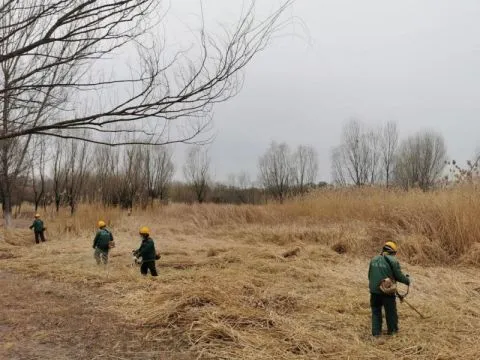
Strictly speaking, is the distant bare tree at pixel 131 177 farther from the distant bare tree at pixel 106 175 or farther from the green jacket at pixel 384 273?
the green jacket at pixel 384 273

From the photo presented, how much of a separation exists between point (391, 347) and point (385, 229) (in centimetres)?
694

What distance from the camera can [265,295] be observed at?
6227mm

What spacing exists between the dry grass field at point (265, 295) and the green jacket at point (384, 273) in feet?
1.62

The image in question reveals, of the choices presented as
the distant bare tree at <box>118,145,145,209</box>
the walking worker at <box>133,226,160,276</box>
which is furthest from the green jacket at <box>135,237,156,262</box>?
the distant bare tree at <box>118,145,145,209</box>

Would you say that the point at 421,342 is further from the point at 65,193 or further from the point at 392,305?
the point at 65,193

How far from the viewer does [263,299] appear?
6.02 m

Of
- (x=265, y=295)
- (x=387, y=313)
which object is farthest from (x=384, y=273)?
(x=265, y=295)

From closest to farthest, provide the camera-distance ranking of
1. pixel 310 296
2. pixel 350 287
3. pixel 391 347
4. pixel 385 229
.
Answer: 1. pixel 391 347
2. pixel 310 296
3. pixel 350 287
4. pixel 385 229

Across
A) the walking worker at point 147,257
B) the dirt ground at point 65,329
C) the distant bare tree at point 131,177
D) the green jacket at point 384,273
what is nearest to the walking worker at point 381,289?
the green jacket at point 384,273

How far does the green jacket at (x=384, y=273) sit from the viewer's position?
464 cm

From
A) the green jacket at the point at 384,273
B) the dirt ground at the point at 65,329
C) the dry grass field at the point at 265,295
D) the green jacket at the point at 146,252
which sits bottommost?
the dirt ground at the point at 65,329

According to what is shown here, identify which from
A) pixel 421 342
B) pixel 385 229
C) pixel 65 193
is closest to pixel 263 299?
pixel 421 342

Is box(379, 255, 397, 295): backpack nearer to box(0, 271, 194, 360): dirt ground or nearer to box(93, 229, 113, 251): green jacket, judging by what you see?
box(0, 271, 194, 360): dirt ground

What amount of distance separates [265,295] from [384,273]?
1958 millimetres
